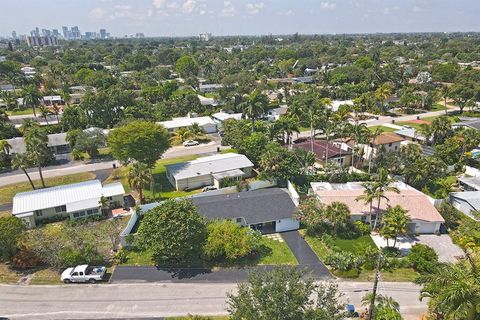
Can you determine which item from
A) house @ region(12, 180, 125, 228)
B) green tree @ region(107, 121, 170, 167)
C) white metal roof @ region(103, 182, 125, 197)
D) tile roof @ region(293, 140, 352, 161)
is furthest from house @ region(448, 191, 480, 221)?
house @ region(12, 180, 125, 228)

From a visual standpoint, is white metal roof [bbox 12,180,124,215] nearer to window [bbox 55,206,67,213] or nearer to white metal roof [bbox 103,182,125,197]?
white metal roof [bbox 103,182,125,197]

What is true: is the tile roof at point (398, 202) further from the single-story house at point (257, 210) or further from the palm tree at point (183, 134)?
the palm tree at point (183, 134)

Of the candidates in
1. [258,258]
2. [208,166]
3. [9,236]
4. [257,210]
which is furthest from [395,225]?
[9,236]

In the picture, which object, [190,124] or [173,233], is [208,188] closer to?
[173,233]

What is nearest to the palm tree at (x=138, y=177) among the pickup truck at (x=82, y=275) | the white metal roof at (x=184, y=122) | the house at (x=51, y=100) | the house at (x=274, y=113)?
the pickup truck at (x=82, y=275)

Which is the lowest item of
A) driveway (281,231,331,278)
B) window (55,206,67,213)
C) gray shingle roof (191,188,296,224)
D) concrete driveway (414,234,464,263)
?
concrete driveway (414,234,464,263)
